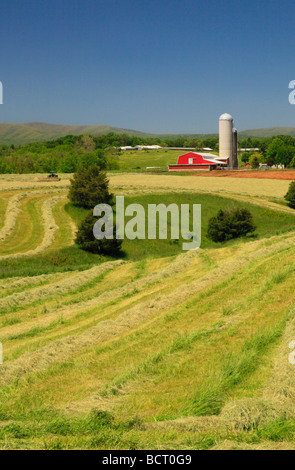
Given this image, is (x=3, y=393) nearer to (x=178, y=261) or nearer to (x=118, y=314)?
(x=118, y=314)

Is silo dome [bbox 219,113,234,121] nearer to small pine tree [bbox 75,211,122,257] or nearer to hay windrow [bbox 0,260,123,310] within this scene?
small pine tree [bbox 75,211,122,257]

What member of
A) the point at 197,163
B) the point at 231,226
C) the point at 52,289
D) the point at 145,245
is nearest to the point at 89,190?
the point at 145,245

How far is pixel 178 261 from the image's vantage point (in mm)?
26062

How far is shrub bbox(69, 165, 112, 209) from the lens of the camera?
56938 mm

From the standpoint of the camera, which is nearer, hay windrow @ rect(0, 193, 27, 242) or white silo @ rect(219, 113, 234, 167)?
hay windrow @ rect(0, 193, 27, 242)

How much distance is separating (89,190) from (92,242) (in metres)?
19.0

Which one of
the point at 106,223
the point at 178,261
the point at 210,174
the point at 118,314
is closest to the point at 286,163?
the point at 210,174

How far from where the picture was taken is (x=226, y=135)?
121562mm

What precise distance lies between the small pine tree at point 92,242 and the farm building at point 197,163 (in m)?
71.1

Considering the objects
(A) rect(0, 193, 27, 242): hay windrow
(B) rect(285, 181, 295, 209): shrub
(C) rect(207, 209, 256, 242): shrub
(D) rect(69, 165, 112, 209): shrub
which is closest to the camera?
(C) rect(207, 209, 256, 242): shrub

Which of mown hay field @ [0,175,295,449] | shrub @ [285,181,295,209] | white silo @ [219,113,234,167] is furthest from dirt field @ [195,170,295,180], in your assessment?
mown hay field @ [0,175,295,449]

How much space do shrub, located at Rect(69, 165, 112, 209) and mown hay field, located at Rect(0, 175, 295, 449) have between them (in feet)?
99.3

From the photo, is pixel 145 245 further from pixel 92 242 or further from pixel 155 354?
pixel 155 354

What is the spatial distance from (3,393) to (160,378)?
406 cm
